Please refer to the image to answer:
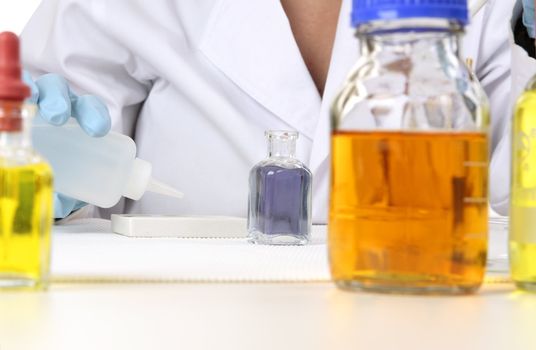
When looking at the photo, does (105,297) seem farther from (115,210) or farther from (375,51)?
(115,210)

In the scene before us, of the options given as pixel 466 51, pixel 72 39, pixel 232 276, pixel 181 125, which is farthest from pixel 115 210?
pixel 232 276

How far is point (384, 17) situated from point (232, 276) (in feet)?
0.81

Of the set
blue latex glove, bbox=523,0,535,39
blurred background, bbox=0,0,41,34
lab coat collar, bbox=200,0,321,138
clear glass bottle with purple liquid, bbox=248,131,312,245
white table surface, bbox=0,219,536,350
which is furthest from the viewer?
blurred background, bbox=0,0,41,34

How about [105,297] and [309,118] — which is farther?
[309,118]

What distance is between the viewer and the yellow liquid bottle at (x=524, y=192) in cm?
61

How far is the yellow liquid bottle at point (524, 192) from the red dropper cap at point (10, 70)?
354 mm

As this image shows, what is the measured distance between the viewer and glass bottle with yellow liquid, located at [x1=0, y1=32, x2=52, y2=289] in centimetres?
59

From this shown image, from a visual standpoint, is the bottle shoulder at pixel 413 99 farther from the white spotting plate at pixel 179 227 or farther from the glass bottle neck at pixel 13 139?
the white spotting plate at pixel 179 227

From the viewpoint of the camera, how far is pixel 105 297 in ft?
1.95

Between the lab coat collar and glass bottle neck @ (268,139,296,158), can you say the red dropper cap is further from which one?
the lab coat collar

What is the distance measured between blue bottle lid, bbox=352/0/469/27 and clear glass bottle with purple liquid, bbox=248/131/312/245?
0.52 m

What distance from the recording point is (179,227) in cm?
116

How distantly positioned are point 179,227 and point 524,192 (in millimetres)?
621

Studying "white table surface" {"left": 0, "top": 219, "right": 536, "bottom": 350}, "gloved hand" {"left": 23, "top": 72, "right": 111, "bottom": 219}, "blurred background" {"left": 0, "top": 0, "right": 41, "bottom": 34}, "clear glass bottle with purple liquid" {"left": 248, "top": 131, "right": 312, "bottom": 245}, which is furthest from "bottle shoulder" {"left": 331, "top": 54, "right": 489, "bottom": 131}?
"blurred background" {"left": 0, "top": 0, "right": 41, "bottom": 34}
